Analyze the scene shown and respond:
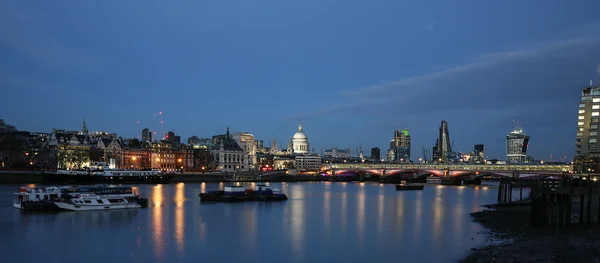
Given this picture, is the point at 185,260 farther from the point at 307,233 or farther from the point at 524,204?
the point at 524,204

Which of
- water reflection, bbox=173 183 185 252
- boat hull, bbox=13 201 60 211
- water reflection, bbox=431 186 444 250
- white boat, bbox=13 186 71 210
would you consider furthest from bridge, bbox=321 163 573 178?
boat hull, bbox=13 201 60 211

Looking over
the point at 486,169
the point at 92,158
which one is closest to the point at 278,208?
the point at 486,169

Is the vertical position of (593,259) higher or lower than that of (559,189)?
lower

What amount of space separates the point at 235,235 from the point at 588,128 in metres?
114

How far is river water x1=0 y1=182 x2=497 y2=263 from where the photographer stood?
3762 centimetres

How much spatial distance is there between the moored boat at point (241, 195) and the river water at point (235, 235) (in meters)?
12.5

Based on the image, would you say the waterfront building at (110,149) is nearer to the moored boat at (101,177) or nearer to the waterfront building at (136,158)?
the waterfront building at (136,158)

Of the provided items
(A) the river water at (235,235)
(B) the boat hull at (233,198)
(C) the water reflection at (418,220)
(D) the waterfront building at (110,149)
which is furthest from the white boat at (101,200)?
(D) the waterfront building at (110,149)

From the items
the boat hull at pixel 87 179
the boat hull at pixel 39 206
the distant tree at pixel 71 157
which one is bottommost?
the boat hull at pixel 87 179

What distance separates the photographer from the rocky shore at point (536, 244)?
33.0 metres

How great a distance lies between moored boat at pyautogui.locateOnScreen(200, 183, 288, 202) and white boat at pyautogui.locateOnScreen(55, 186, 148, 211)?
13996 millimetres

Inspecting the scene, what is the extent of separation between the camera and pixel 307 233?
4897 cm

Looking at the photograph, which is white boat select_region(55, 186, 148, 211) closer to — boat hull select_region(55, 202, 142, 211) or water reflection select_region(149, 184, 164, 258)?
boat hull select_region(55, 202, 142, 211)

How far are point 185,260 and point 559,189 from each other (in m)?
30.9
